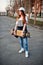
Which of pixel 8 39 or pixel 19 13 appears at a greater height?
pixel 19 13

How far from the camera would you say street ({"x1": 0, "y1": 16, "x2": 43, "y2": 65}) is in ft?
2.18

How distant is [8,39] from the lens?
0.67m

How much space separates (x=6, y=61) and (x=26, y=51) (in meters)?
0.13

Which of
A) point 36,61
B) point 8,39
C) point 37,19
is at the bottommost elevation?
point 36,61

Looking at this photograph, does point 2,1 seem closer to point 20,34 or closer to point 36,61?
point 20,34

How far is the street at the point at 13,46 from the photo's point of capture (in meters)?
0.66

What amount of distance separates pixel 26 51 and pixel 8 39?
13 centimetres

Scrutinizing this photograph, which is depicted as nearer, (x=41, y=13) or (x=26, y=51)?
(x=41, y=13)

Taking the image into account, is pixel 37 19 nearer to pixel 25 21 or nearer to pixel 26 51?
pixel 25 21

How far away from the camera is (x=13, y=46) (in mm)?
688

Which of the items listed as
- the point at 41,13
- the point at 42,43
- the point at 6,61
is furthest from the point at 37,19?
the point at 6,61

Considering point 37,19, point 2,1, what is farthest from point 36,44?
point 2,1

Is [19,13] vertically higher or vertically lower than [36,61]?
higher

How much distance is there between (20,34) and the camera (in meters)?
0.67
